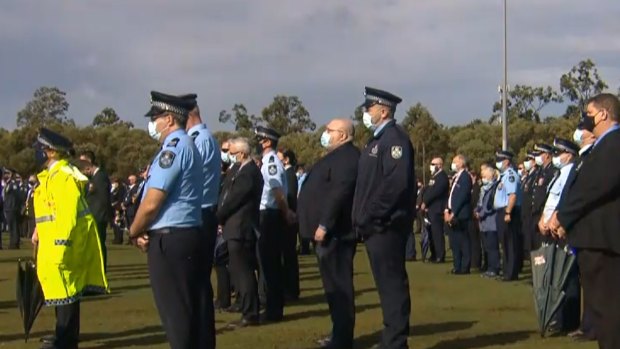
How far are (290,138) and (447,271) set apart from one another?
99.6 ft

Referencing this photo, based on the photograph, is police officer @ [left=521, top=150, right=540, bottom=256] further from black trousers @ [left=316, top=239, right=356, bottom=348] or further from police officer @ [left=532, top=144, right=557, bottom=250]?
black trousers @ [left=316, top=239, right=356, bottom=348]

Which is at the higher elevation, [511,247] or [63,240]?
[63,240]

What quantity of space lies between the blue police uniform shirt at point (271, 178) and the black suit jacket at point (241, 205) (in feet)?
1.86

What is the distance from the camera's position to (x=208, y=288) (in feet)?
24.8

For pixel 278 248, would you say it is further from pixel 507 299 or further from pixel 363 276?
pixel 363 276

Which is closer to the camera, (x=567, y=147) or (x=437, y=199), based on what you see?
(x=567, y=147)

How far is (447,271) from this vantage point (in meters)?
17.7

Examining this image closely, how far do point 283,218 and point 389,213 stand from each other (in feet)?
10.4

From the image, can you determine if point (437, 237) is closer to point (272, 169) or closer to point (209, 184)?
point (272, 169)

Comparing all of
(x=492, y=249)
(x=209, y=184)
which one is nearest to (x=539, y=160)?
(x=492, y=249)

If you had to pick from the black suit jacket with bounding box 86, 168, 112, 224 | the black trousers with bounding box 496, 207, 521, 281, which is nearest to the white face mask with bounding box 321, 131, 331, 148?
the black suit jacket with bounding box 86, 168, 112, 224

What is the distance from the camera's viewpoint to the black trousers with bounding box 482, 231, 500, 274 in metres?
16.5

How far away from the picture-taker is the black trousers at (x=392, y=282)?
8.65 meters

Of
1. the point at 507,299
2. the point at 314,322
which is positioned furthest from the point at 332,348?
the point at 507,299
